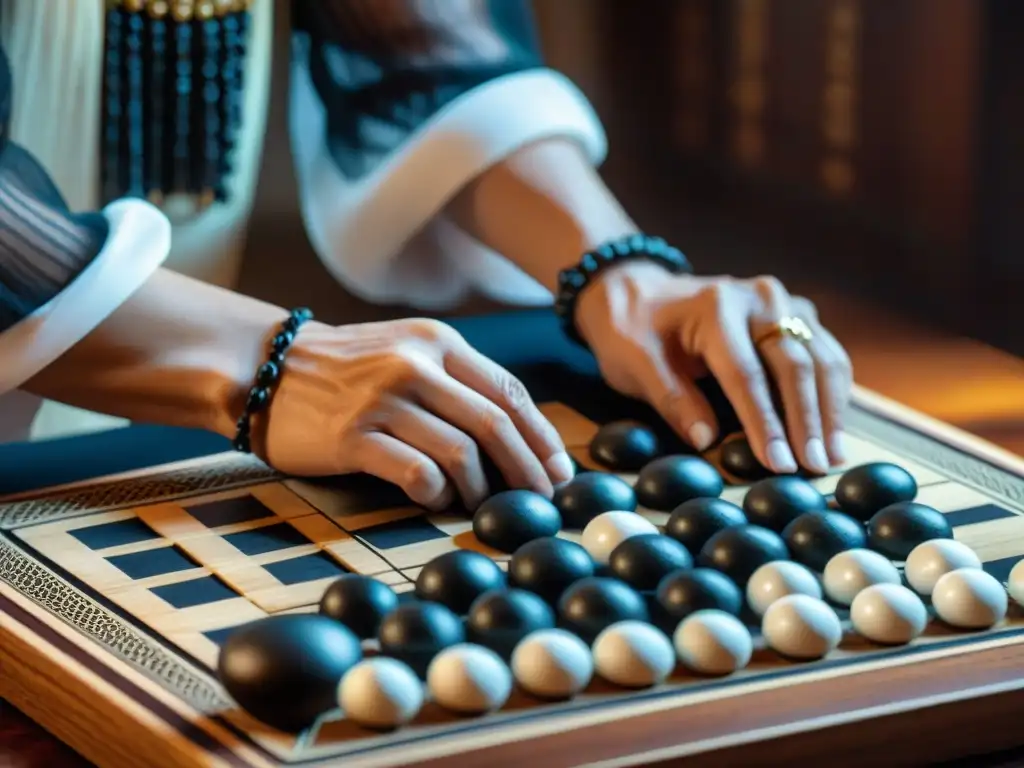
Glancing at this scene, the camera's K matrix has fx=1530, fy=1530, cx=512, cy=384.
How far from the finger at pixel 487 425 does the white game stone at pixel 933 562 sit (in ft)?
0.75

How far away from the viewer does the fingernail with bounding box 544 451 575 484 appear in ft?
3.10

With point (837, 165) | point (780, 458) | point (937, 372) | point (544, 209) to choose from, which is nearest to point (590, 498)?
point (780, 458)

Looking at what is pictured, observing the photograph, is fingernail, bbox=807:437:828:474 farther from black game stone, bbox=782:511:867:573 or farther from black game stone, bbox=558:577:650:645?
black game stone, bbox=558:577:650:645

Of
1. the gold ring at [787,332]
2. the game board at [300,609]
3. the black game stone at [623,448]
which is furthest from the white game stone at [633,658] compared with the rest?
the gold ring at [787,332]

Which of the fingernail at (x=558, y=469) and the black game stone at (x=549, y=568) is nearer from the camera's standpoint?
the black game stone at (x=549, y=568)

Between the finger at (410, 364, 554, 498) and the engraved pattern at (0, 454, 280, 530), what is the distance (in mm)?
126

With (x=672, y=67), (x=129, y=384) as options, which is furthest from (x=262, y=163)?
(x=129, y=384)

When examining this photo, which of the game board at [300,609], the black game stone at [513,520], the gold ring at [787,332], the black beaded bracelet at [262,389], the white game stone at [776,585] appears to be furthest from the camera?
the gold ring at [787,332]

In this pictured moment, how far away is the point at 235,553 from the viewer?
847mm

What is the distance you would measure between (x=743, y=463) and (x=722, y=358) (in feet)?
0.30

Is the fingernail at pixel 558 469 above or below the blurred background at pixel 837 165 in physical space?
below

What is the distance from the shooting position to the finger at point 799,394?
1.00m

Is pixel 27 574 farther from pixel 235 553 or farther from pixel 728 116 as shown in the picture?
pixel 728 116

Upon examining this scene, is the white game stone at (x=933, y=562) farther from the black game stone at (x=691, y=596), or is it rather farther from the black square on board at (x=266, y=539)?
the black square on board at (x=266, y=539)
